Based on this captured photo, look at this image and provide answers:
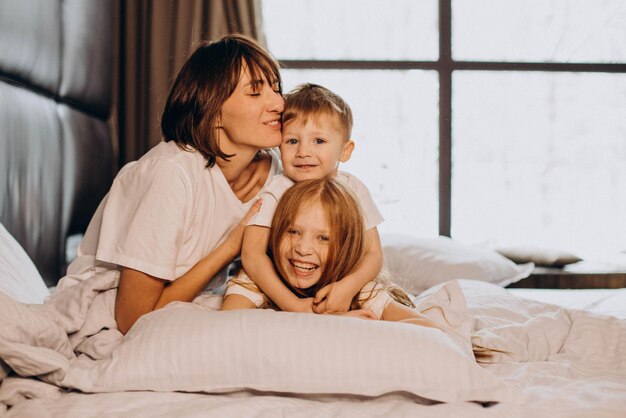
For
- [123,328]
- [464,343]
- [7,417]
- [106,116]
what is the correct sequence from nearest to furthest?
1. [7,417]
2. [464,343]
3. [123,328]
4. [106,116]

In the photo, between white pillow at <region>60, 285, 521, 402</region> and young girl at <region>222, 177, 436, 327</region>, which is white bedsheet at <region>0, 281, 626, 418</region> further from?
young girl at <region>222, 177, 436, 327</region>

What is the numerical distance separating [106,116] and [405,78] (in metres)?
1.56

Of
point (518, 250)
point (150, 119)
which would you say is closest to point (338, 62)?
point (150, 119)

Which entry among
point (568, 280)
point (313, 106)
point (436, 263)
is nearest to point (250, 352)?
point (313, 106)

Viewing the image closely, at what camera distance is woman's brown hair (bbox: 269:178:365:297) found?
1.58 meters

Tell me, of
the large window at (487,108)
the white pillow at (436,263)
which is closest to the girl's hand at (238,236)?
the white pillow at (436,263)

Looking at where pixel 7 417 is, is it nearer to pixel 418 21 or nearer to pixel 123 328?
pixel 123 328

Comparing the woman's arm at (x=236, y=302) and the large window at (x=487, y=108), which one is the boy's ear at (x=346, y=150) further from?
the large window at (x=487, y=108)

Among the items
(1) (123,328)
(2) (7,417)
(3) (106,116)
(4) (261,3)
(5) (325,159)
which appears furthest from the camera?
(4) (261,3)

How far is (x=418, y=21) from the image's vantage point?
3.79 meters

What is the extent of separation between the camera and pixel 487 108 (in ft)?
12.5

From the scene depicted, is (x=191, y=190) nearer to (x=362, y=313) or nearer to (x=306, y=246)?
(x=306, y=246)

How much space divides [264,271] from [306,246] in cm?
11

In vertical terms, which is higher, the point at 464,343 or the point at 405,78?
the point at 405,78
